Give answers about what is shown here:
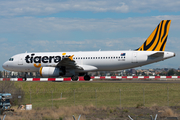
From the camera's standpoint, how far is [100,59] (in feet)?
119

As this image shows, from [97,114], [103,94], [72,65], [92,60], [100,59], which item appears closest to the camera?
[97,114]

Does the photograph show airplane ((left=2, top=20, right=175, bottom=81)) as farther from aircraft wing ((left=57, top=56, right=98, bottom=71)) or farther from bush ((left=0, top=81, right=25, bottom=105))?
bush ((left=0, top=81, right=25, bottom=105))

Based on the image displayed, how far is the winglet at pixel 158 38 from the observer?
36.0 metres

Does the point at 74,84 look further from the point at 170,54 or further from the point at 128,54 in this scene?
the point at 170,54

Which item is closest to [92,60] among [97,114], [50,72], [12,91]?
[50,72]

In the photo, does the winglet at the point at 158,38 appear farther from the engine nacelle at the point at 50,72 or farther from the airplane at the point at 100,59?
the engine nacelle at the point at 50,72

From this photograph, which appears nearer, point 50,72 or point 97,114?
point 97,114

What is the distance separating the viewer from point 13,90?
88.3ft

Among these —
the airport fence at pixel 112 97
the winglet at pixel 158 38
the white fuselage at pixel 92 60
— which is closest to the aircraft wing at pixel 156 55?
the white fuselage at pixel 92 60

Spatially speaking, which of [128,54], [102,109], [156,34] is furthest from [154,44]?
[102,109]

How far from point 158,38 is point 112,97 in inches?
530

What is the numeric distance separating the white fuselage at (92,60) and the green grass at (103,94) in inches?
175

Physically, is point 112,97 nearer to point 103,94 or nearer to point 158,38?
point 103,94

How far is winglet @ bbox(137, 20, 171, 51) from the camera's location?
3603cm
